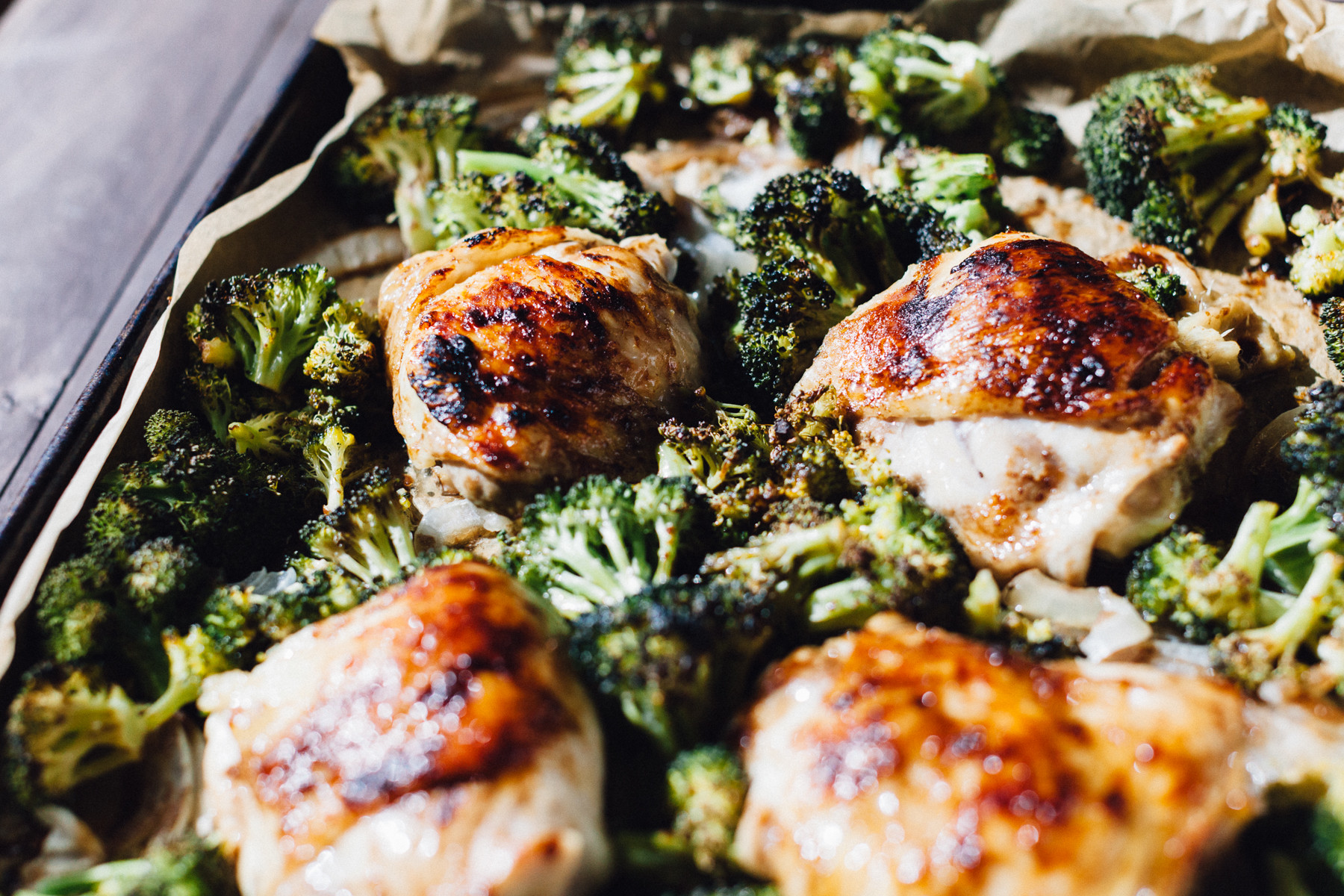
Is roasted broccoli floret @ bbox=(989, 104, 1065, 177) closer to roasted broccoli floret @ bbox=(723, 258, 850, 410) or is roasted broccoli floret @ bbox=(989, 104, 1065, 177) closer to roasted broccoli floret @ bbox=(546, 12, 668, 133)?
roasted broccoli floret @ bbox=(723, 258, 850, 410)

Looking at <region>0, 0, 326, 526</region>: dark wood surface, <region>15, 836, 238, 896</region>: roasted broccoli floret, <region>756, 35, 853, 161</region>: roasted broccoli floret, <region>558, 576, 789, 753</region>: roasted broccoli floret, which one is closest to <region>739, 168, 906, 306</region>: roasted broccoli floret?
<region>756, 35, 853, 161</region>: roasted broccoli floret

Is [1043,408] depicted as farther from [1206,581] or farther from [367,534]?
[367,534]

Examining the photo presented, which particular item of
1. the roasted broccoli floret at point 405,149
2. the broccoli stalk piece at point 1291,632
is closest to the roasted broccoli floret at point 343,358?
the roasted broccoli floret at point 405,149

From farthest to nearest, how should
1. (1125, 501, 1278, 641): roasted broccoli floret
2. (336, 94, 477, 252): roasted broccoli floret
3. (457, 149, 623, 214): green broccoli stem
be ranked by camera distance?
1. (336, 94, 477, 252): roasted broccoli floret
2. (457, 149, 623, 214): green broccoli stem
3. (1125, 501, 1278, 641): roasted broccoli floret

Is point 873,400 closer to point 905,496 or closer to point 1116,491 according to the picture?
point 905,496

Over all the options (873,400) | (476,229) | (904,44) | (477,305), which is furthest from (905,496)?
(904,44)

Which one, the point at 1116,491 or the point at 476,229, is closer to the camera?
the point at 1116,491
